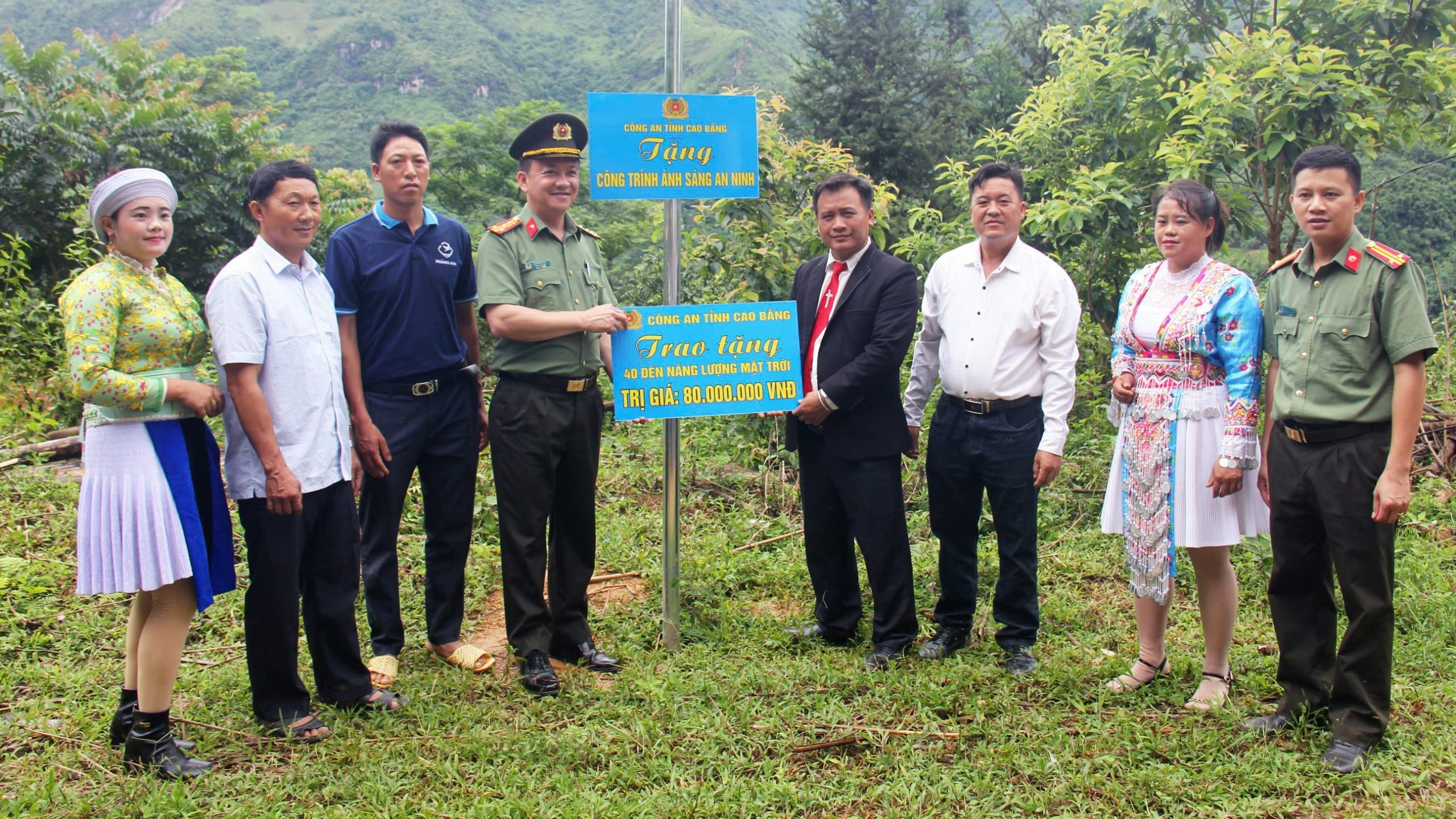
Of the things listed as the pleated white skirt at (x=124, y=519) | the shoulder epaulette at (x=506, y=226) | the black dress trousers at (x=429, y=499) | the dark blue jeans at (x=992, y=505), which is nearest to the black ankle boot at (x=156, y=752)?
the pleated white skirt at (x=124, y=519)

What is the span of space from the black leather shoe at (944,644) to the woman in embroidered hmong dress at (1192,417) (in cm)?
66

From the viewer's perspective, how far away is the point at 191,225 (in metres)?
12.4

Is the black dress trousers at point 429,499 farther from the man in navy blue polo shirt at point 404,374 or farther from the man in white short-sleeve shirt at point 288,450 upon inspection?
the man in white short-sleeve shirt at point 288,450

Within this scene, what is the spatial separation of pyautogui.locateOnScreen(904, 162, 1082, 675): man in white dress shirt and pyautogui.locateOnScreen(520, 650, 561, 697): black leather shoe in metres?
1.50

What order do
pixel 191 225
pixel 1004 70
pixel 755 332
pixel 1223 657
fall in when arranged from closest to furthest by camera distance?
pixel 1223 657 → pixel 755 332 → pixel 191 225 → pixel 1004 70

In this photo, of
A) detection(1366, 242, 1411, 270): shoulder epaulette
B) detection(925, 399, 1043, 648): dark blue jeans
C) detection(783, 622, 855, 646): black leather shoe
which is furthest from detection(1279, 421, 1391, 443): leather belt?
detection(783, 622, 855, 646): black leather shoe

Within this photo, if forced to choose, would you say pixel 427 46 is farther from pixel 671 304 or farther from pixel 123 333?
pixel 123 333

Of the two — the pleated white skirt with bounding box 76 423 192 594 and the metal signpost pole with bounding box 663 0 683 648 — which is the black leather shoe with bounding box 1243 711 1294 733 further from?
the pleated white skirt with bounding box 76 423 192 594

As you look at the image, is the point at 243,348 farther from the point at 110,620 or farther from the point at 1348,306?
the point at 1348,306

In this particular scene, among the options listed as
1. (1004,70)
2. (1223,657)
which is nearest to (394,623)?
(1223,657)

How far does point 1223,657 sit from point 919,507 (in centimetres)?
265

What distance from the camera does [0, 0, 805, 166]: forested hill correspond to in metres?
41.2

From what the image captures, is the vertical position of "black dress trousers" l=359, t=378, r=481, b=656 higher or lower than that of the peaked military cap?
lower

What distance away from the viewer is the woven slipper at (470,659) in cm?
388
